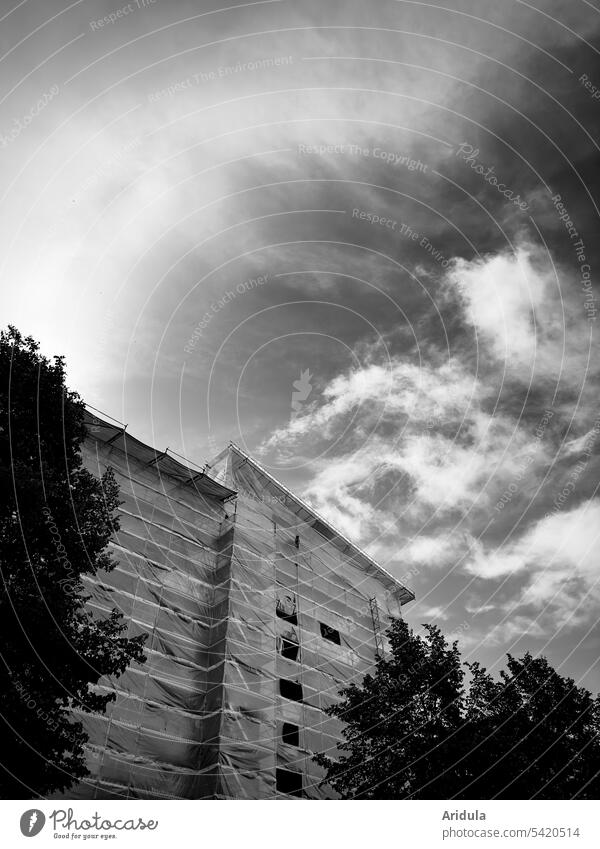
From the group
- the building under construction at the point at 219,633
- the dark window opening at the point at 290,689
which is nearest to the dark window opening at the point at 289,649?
the building under construction at the point at 219,633

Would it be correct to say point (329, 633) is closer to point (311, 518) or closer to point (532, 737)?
point (311, 518)

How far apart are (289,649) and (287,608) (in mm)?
1728

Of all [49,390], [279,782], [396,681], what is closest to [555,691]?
[396,681]

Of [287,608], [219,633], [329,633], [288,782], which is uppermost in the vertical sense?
[287,608]

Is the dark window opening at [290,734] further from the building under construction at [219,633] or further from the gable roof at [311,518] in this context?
the gable roof at [311,518]

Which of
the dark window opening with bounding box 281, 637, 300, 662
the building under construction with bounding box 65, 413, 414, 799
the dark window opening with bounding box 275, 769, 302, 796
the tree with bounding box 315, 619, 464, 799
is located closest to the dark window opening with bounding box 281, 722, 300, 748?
the building under construction with bounding box 65, 413, 414, 799

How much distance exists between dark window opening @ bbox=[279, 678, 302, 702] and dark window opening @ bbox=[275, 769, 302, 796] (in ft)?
8.20

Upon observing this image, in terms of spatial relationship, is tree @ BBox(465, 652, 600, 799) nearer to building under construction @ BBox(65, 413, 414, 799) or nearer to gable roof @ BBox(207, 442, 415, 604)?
building under construction @ BBox(65, 413, 414, 799)

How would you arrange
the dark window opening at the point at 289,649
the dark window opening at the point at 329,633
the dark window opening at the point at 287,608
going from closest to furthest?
the dark window opening at the point at 289,649 < the dark window opening at the point at 287,608 < the dark window opening at the point at 329,633

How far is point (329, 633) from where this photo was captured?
79.8 ft

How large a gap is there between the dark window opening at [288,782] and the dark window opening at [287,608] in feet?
18.9

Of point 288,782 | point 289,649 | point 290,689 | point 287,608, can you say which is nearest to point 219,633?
point 290,689

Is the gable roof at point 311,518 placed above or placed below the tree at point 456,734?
above

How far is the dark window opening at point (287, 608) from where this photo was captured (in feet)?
73.2
